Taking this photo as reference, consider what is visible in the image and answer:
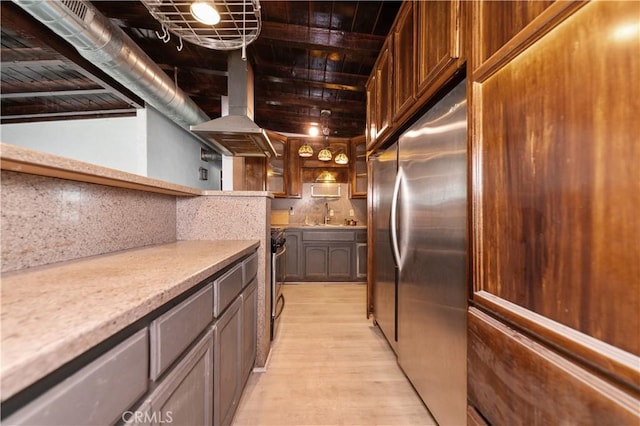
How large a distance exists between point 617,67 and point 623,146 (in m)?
0.15

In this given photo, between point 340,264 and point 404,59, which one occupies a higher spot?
point 404,59

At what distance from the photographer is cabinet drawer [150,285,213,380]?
0.62 metres

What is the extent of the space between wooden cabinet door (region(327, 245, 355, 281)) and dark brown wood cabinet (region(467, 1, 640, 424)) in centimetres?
319

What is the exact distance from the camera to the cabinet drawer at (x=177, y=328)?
62cm

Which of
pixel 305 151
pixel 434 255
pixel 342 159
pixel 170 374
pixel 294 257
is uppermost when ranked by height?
pixel 305 151

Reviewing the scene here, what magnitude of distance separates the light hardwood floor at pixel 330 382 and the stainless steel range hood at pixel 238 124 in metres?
1.94

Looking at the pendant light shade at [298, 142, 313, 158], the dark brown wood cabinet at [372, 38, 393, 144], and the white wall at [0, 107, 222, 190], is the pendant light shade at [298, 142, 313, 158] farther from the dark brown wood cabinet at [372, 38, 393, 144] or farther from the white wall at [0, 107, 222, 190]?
the white wall at [0, 107, 222, 190]

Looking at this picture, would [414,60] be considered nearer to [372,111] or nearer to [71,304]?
[372,111]

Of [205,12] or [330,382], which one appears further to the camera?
[330,382]

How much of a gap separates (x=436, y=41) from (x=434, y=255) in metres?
1.02

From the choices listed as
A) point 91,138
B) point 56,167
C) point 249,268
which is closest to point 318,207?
point 249,268

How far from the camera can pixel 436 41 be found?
114 cm

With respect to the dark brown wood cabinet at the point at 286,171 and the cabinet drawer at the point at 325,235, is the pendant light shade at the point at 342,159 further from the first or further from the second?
the cabinet drawer at the point at 325,235

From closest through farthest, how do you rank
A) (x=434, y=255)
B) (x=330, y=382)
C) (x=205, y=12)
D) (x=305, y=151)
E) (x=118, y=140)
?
(x=434, y=255), (x=205, y=12), (x=330, y=382), (x=118, y=140), (x=305, y=151)
